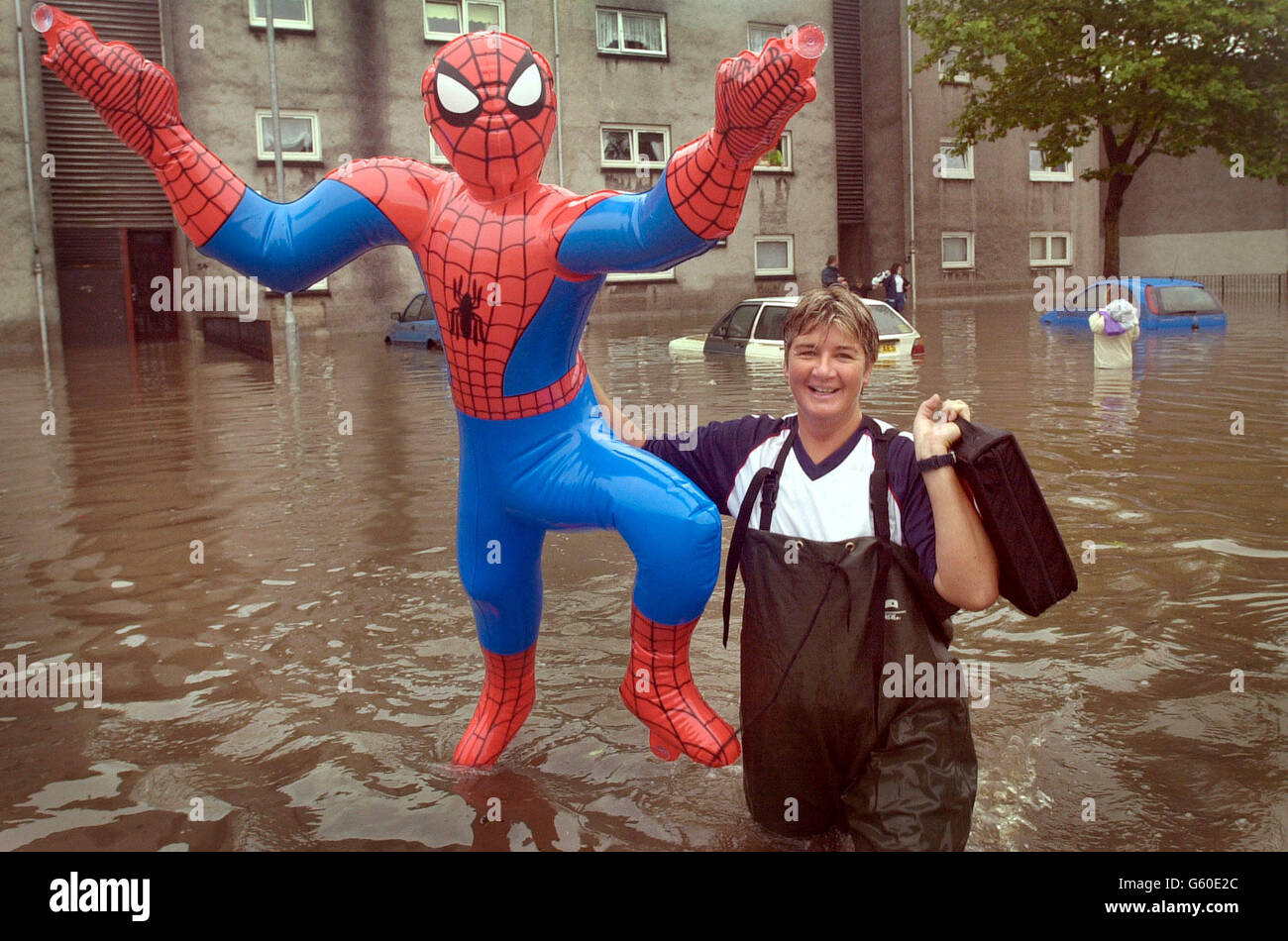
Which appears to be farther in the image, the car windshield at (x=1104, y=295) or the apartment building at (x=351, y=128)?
the apartment building at (x=351, y=128)

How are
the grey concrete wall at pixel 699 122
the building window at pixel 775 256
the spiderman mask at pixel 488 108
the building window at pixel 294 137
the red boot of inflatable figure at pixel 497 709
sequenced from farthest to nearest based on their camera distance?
the building window at pixel 775 256 < the grey concrete wall at pixel 699 122 < the building window at pixel 294 137 < the red boot of inflatable figure at pixel 497 709 < the spiderman mask at pixel 488 108

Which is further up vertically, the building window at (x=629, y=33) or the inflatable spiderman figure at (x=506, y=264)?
the building window at (x=629, y=33)

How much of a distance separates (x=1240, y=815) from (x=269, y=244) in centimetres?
322

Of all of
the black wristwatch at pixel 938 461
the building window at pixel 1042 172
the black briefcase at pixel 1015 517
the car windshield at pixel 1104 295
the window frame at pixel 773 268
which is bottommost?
the black briefcase at pixel 1015 517

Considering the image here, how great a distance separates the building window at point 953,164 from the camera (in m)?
32.3

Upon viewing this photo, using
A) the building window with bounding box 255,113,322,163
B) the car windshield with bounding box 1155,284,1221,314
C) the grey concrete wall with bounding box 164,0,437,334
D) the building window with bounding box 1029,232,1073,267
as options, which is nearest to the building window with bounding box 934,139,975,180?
the building window with bounding box 1029,232,1073,267

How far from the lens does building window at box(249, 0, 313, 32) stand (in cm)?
2422

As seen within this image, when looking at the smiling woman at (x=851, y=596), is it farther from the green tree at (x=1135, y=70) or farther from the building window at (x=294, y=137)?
the building window at (x=294, y=137)

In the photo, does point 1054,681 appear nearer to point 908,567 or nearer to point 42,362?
point 908,567

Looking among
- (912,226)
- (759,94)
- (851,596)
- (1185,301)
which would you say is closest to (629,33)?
(912,226)

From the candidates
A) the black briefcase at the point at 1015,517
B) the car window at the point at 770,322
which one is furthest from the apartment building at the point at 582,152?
the black briefcase at the point at 1015,517

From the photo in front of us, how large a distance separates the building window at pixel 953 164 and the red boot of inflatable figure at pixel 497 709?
3112 cm
